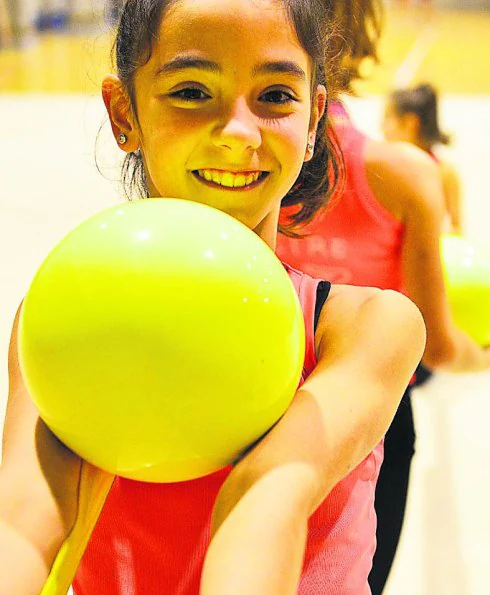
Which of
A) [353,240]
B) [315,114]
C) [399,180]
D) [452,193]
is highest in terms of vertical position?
[315,114]

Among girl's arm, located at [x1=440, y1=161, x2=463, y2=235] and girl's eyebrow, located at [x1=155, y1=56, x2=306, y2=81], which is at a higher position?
girl's eyebrow, located at [x1=155, y1=56, x2=306, y2=81]

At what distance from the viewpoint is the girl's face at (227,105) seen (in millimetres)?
817

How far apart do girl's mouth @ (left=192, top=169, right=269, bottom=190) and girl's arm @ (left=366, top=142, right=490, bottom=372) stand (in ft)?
2.22

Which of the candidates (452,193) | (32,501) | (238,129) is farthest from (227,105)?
(452,193)

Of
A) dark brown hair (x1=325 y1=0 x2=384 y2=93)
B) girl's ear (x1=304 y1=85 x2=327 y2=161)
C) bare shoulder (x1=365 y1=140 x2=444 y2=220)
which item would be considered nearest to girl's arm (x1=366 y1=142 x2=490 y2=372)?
bare shoulder (x1=365 y1=140 x2=444 y2=220)

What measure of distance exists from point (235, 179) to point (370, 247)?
0.73 metres

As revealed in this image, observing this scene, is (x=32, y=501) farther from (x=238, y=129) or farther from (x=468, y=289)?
(x=468, y=289)

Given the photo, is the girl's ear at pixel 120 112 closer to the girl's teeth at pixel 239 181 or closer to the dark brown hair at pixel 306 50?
the dark brown hair at pixel 306 50

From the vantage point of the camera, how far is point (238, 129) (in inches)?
32.0

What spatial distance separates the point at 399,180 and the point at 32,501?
95cm

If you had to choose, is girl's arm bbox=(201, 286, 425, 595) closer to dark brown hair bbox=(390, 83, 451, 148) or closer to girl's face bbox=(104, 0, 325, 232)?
girl's face bbox=(104, 0, 325, 232)

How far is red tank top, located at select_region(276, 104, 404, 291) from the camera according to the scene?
4.97 feet

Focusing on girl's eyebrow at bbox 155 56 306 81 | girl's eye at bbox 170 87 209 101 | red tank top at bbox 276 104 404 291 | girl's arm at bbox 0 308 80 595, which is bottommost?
red tank top at bbox 276 104 404 291

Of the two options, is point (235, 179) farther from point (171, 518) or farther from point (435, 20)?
point (435, 20)
